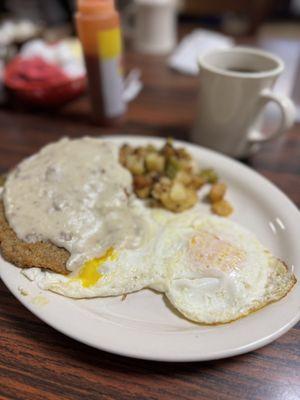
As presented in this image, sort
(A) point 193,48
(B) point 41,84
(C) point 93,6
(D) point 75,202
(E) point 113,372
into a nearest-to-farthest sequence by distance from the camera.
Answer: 1. (E) point 113,372
2. (D) point 75,202
3. (C) point 93,6
4. (B) point 41,84
5. (A) point 193,48

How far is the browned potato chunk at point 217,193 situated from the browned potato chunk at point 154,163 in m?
0.20

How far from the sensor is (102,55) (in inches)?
57.0

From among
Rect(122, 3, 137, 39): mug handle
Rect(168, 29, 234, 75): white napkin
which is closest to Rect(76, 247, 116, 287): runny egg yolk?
Rect(168, 29, 234, 75): white napkin

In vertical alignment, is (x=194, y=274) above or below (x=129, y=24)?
below

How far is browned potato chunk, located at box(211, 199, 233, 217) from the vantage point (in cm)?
111

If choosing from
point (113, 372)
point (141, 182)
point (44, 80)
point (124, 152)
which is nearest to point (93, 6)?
point (44, 80)

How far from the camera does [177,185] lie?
3.73ft

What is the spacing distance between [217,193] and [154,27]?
1.63 metres

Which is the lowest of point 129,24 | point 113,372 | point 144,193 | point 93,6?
point 113,372

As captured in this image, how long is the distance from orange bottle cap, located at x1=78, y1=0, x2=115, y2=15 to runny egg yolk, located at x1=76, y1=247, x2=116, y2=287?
99 centimetres

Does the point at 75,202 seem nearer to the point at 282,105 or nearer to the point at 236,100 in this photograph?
the point at 236,100

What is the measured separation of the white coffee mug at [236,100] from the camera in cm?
123

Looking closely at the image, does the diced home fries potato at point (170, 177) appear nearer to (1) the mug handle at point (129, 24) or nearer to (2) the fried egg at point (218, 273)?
(2) the fried egg at point (218, 273)

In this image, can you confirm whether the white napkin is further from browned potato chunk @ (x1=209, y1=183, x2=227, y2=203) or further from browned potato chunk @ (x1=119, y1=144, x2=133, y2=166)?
browned potato chunk @ (x1=209, y1=183, x2=227, y2=203)
